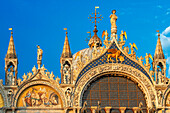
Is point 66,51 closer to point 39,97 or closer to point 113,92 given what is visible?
point 39,97

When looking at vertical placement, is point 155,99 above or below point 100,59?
below

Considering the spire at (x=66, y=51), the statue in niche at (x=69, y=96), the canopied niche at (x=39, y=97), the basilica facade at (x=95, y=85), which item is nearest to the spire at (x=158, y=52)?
the basilica facade at (x=95, y=85)

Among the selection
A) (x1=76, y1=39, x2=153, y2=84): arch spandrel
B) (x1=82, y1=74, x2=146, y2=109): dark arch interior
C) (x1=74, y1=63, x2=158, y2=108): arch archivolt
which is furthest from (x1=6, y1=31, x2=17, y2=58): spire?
(x1=82, y1=74, x2=146, y2=109): dark arch interior

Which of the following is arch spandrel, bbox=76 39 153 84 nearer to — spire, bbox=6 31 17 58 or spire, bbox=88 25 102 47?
spire, bbox=6 31 17 58

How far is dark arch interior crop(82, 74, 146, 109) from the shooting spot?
3388 cm

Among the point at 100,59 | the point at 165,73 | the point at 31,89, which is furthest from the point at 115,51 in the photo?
the point at 31,89

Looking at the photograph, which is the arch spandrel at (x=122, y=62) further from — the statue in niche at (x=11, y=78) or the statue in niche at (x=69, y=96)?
the statue in niche at (x=11, y=78)

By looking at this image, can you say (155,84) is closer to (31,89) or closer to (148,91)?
(148,91)

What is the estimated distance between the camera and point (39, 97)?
33562 mm

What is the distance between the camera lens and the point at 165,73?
34.2m

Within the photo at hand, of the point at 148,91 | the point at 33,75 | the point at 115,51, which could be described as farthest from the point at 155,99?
the point at 33,75

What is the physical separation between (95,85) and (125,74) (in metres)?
1.86

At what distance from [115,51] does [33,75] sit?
16.3 feet

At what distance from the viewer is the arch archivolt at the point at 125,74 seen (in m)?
33.8
